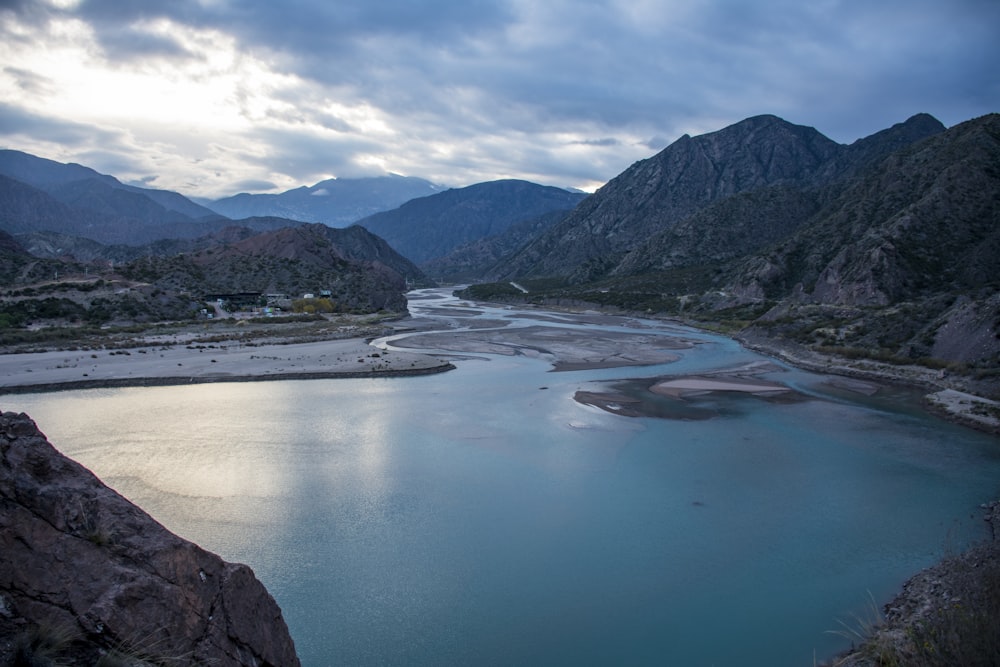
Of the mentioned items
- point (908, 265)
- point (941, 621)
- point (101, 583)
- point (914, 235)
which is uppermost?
point (914, 235)

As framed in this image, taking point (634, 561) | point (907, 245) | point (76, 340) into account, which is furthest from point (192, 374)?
point (907, 245)

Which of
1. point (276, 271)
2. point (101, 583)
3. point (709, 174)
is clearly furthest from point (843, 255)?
point (709, 174)

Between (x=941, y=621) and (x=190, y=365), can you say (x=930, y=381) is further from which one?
(x=190, y=365)

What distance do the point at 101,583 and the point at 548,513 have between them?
41.7ft

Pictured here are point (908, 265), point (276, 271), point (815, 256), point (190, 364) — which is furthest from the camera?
point (276, 271)

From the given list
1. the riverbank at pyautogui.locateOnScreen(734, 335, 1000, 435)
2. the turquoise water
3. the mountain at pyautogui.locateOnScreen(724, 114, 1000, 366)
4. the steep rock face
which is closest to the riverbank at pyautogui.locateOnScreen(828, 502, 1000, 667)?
the turquoise water

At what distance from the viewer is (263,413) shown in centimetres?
2939

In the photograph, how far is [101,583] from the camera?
655cm

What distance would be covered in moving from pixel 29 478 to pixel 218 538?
9137 millimetres

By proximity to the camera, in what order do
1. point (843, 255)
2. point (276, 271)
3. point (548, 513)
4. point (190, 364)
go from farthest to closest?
point (276, 271)
point (843, 255)
point (190, 364)
point (548, 513)

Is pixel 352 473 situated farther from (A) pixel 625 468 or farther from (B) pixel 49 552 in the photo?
(B) pixel 49 552

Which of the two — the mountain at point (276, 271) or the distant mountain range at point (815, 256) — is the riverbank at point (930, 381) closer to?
the distant mountain range at point (815, 256)

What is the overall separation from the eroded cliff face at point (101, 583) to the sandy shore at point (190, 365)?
32.8 metres

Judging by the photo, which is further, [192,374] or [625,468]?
[192,374]
